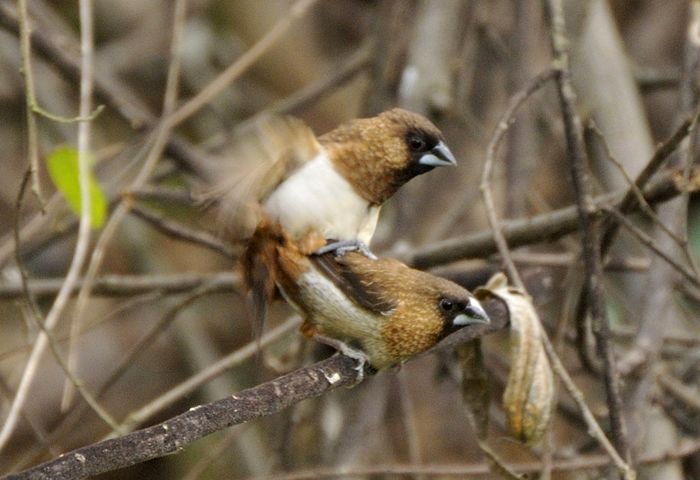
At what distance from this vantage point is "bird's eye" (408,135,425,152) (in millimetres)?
2055

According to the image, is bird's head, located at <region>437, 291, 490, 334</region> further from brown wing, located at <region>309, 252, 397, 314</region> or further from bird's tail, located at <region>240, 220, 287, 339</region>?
bird's tail, located at <region>240, 220, 287, 339</region>

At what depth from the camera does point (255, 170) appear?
6.52 ft

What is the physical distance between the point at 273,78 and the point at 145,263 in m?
1.30

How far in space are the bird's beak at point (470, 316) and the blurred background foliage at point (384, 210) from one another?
466 millimetres

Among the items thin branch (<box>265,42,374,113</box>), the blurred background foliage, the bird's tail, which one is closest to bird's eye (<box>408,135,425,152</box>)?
the bird's tail

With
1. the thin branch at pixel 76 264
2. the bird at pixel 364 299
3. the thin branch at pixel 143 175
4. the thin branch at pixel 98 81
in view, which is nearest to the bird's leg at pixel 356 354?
the bird at pixel 364 299

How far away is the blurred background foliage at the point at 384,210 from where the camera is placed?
338 centimetres

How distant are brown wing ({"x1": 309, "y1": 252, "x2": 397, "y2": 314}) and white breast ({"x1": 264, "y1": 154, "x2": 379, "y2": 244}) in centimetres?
6

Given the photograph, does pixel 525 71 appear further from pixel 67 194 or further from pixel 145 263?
pixel 145 263

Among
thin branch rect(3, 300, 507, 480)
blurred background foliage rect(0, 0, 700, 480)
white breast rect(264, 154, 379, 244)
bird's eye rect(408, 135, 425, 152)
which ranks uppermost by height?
bird's eye rect(408, 135, 425, 152)

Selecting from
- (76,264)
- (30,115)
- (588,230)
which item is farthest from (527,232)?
(30,115)

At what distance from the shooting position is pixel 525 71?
3.66m

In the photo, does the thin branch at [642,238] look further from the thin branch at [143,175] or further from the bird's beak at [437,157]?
the thin branch at [143,175]

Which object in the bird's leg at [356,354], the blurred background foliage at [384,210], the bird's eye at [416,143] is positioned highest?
the bird's eye at [416,143]
